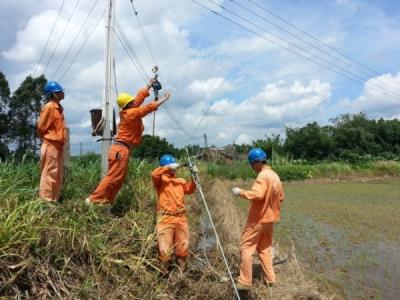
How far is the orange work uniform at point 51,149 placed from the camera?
580cm

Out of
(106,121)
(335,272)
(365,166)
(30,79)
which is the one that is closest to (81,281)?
(106,121)

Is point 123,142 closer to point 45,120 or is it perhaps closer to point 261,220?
point 45,120

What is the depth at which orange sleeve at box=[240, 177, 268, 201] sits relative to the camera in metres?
5.40

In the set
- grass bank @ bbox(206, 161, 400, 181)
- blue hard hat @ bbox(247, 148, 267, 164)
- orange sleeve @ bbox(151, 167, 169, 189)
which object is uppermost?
blue hard hat @ bbox(247, 148, 267, 164)

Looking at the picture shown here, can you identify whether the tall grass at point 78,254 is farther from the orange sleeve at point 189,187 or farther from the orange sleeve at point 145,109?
the orange sleeve at point 145,109

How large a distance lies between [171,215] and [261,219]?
3.87 ft

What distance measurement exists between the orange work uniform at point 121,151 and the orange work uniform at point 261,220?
6.06ft

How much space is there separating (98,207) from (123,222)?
435mm

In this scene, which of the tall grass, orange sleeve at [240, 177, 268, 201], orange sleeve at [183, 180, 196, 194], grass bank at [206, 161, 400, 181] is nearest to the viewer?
the tall grass

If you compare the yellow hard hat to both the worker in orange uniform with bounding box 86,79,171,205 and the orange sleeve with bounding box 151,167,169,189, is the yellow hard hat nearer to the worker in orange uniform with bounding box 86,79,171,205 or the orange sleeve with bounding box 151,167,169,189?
the worker in orange uniform with bounding box 86,79,171,205

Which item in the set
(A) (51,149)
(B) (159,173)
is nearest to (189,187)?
(B) (159,173)

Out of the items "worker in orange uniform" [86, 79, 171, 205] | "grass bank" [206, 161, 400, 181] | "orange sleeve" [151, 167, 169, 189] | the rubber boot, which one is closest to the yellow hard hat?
"worker in orange uniform" [86, 79, 171, 205]

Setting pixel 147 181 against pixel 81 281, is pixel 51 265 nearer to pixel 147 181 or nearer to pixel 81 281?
pixel 81 281

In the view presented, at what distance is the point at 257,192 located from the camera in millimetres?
5480
